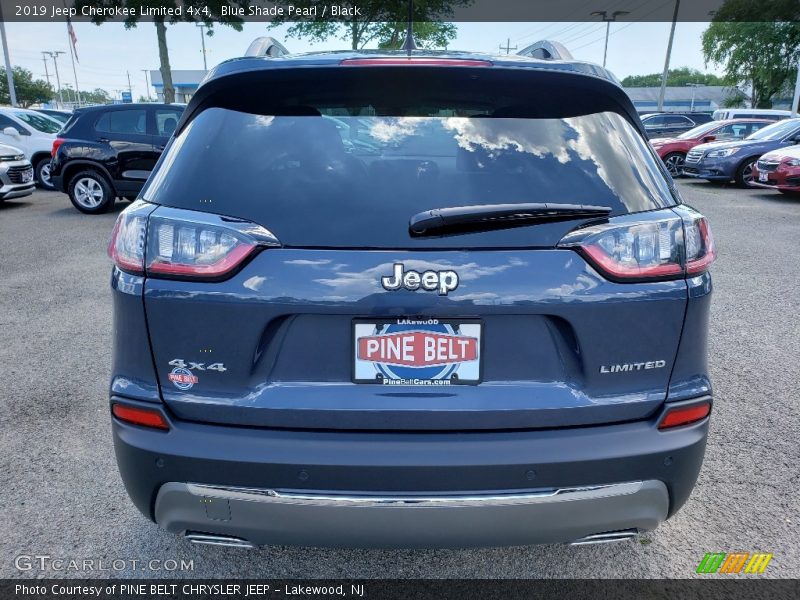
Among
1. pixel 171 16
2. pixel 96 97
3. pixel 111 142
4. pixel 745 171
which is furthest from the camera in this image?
pixel 96 97

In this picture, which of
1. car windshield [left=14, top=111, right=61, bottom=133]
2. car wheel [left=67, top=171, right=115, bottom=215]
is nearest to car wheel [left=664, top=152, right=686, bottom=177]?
car wheel [left=67, top=171, right=115, bottom=215]

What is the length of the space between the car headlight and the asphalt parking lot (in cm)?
1066

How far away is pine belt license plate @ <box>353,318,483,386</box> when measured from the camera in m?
1.73

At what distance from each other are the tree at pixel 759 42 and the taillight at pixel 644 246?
49377 millimetres

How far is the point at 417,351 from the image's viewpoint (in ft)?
5.73

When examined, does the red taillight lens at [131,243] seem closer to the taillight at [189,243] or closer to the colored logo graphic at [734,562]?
the taillight at [189,243]

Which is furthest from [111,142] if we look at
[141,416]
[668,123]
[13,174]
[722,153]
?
[668,123]

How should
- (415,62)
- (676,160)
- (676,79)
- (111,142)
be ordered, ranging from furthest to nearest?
(676,79) → (676,160) → (111,142) → (415,62)

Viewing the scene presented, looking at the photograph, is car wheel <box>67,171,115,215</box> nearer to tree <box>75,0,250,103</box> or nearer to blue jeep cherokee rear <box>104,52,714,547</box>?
blue jeep cherokee rear <box>104,52,714,547</box>

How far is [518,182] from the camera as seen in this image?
1.83m

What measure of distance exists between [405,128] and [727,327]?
427cm

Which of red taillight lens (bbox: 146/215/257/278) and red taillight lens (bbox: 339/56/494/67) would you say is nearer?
red taillight lens (bbox: 146/215/257/278)
